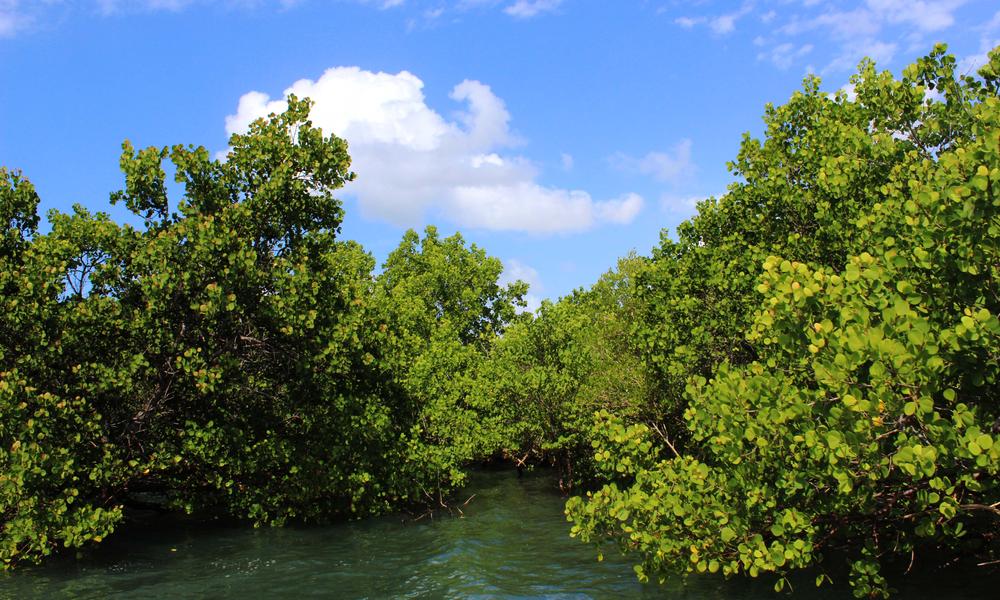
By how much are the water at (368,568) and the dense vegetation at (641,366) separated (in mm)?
821

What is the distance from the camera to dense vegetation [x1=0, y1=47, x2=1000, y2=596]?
25.5ft

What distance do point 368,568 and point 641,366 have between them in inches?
396

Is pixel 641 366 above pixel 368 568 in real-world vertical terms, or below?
above

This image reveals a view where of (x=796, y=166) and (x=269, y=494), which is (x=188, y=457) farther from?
(x=796, y=166)

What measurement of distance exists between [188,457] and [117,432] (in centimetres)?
242

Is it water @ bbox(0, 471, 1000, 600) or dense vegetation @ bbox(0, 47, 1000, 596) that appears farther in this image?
water @ bbox(0, 471, 1000, 600)

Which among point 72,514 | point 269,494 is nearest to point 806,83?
point 269,494

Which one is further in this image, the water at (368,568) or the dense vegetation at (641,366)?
the water at (368,568)

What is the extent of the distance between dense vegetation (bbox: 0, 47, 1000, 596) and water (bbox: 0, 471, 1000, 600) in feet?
2.69

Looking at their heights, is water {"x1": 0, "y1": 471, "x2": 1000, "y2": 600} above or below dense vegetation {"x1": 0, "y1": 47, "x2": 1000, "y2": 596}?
below

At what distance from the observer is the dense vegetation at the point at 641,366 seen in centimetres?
777

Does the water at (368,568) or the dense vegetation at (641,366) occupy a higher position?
the dense vegetation at (641,366)

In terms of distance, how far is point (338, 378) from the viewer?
69.4ft

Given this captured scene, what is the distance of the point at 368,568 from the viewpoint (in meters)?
16.6
